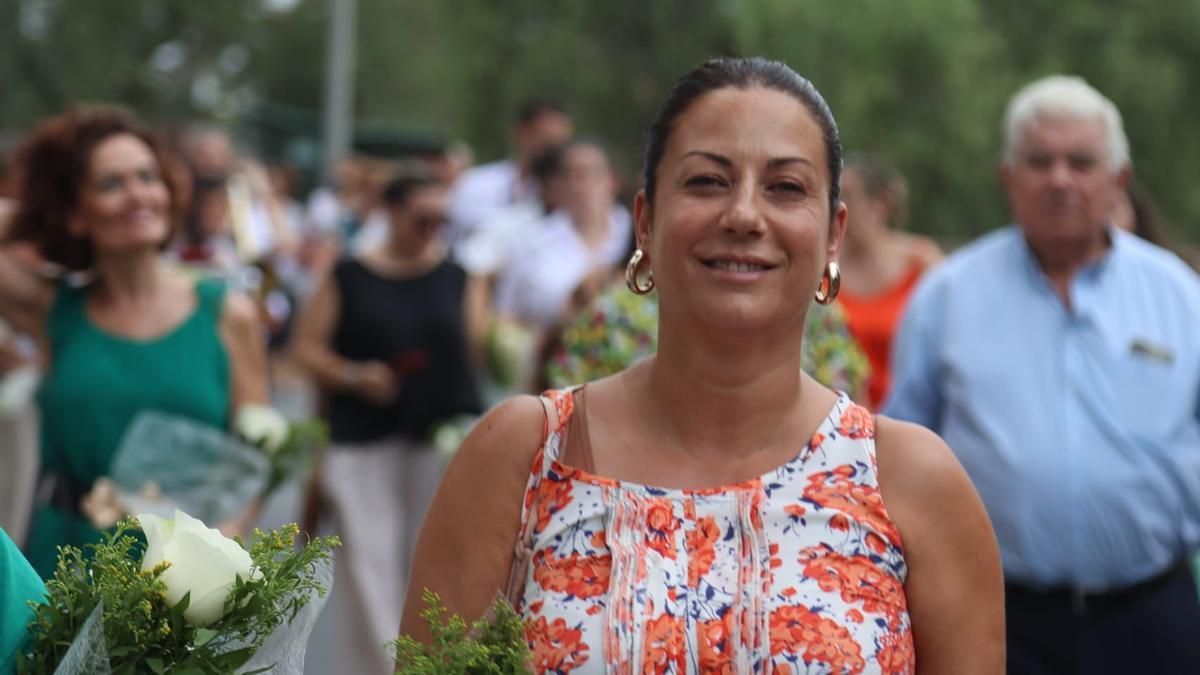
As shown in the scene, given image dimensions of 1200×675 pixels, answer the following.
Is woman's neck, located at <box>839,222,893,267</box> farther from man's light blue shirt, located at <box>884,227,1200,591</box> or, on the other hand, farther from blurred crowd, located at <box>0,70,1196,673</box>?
man's light blue shirt, located at <box>884,227,1200,591</box>

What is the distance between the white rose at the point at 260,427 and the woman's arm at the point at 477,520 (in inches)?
125

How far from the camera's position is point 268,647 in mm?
3051

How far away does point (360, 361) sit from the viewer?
933 cm

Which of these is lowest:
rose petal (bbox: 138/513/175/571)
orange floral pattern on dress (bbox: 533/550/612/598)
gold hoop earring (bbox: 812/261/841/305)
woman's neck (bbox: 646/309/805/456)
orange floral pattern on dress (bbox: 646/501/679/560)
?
rose petal (bbox: 138/513/175/571)

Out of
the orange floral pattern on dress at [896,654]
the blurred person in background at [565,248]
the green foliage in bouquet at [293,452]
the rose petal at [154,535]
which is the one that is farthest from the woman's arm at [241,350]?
the blurred person in background at [565,248]

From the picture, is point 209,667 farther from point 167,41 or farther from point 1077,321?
point 167,41

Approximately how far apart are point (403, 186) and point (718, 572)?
6.64 metres

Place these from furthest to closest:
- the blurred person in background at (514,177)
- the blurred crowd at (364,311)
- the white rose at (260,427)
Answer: the blurred person in background at (514,177) → the white rose at (260,427) → the blurred crowd at (364,311)

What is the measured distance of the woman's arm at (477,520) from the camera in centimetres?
345

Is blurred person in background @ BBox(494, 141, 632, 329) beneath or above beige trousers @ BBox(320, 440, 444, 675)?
above

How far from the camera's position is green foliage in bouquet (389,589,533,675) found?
2.96 meters

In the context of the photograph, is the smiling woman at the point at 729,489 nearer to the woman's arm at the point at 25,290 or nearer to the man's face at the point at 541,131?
the woman's arm at the point at 25,290

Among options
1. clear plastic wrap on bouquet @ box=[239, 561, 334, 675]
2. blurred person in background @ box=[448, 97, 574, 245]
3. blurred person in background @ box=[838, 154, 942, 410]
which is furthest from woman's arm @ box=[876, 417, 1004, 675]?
blurred person in background @ box=[448, 97, 574, 245]

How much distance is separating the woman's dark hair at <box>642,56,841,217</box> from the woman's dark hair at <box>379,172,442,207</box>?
6051mm
